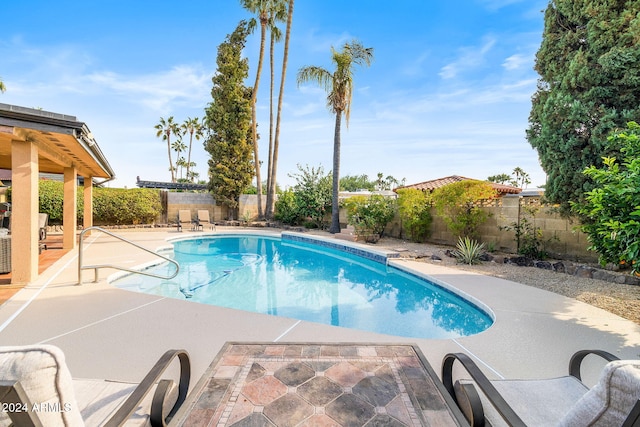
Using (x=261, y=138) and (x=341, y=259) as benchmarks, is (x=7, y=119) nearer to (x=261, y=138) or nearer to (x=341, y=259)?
(x=341, y=259)

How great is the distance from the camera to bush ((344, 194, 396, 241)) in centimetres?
1267

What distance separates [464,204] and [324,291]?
5.85m

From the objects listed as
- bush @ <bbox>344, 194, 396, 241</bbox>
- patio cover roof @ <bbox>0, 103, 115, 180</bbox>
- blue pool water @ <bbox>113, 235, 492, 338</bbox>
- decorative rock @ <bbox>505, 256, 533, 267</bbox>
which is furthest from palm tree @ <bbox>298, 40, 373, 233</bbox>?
patio cover roof @ <bbox>0, 103, 115, 180</bbox>

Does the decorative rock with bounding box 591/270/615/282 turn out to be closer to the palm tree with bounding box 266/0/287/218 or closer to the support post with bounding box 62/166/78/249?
the support post with bounding box 62/166/78/249

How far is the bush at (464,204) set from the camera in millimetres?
9537

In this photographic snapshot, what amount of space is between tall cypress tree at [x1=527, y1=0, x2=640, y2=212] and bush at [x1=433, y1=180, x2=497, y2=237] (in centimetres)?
190

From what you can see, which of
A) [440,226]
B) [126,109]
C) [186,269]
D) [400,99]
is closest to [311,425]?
[186,269]

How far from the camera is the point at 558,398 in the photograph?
2135mm

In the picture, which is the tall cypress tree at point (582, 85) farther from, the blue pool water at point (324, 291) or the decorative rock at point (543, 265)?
the blue pool water at point (324, 291)

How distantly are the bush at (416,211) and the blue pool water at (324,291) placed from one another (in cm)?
275

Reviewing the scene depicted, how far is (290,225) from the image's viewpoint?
17906mm

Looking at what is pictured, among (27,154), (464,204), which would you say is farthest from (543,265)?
(27,154)

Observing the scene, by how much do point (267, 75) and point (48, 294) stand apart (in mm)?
17887

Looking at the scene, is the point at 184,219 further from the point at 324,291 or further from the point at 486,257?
the point at 486,257
